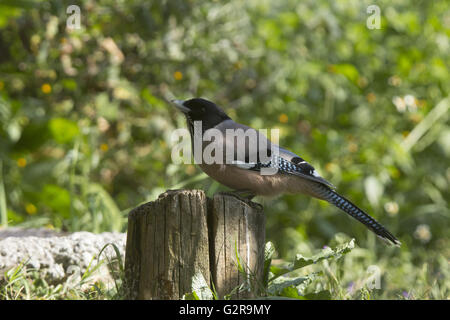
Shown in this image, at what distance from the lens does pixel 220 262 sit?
3279 millimetres

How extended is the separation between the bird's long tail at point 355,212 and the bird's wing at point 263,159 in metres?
0.10

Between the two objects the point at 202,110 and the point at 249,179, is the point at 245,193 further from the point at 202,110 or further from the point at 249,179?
the point at 202,110

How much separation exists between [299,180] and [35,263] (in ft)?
6.43

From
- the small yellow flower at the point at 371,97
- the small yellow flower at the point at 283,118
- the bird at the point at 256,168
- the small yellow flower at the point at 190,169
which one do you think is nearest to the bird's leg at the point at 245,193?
the bird at the point at 256,168

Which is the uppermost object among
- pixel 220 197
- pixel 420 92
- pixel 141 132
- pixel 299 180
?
pixel 420 92

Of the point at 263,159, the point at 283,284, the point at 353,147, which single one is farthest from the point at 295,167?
the point at 353,147

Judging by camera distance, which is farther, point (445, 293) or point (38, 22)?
point (38, 22)

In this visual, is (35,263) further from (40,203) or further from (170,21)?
(170,21)

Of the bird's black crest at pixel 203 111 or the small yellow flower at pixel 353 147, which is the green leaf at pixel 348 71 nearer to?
the small yellow flower at pixel 353 147

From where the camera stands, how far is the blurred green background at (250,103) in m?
6.17

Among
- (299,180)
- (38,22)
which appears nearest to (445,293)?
(299,180)

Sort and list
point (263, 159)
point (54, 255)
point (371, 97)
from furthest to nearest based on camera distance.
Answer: point (371, 97), point (263, 159), point (54, 255)

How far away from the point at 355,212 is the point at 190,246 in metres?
1.44

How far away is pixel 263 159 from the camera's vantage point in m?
4.20
